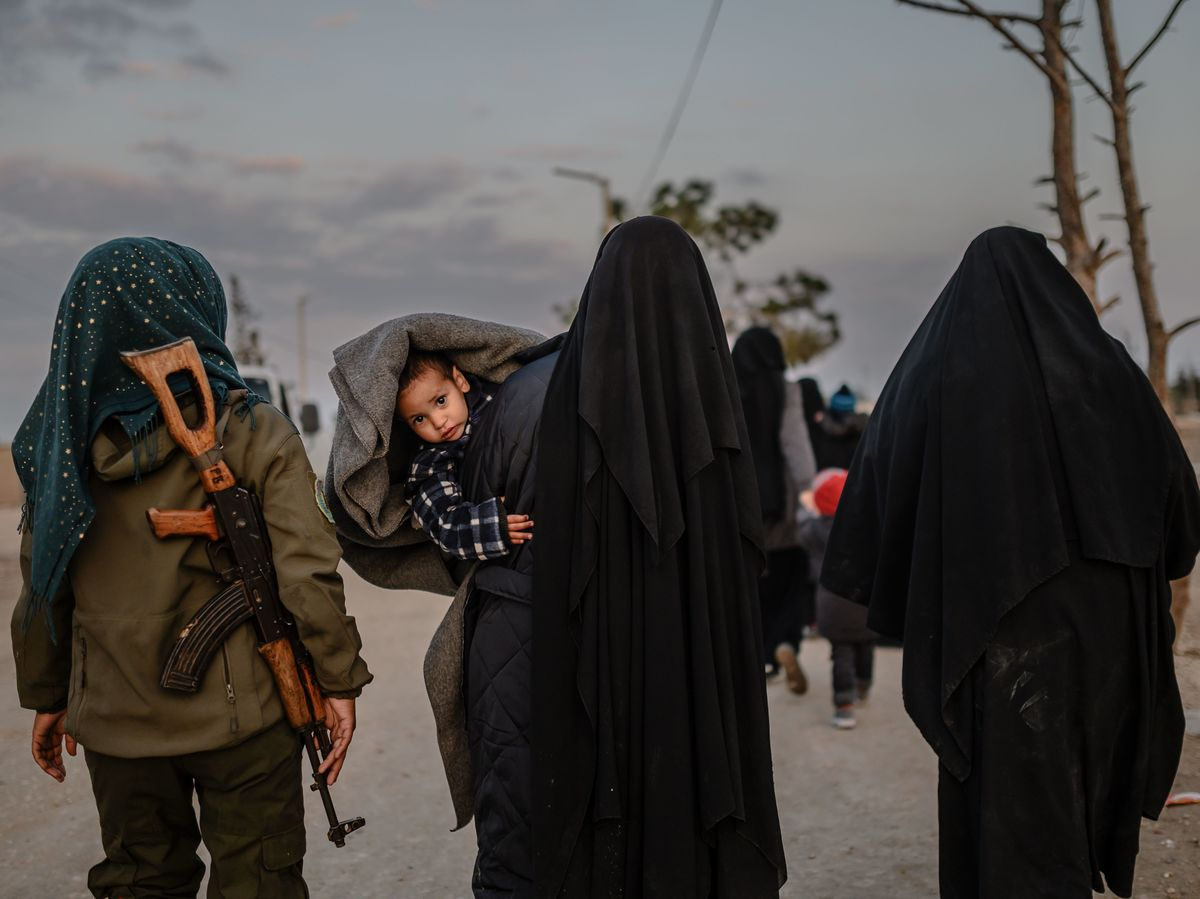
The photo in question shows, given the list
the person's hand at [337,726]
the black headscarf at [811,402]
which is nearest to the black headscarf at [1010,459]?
the person's hand at [337,726]

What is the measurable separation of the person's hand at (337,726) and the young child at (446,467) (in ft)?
1.52

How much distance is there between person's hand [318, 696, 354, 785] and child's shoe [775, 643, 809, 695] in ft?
13.4

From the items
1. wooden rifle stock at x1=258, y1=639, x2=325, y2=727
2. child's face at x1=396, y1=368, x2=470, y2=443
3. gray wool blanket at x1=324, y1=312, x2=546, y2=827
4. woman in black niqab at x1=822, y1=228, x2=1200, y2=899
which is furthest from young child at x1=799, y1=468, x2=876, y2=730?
wooden rifle stock at x1=258, y1=639, x2=325, y2=727

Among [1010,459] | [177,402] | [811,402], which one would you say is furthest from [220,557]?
[811,402]

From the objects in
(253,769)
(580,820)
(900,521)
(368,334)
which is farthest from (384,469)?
(900,521)

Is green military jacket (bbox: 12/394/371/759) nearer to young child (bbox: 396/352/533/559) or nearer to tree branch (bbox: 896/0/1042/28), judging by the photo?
young child (bbox: 396/352/533/559)

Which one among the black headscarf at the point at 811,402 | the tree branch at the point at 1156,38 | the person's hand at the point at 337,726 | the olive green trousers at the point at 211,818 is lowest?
the olive green trousers at the point at 211,818

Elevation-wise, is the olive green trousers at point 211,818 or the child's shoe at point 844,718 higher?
the olive green trousers at point 211,818

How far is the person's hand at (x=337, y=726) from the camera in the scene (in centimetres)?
296

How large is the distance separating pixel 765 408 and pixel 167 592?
446 centimetres

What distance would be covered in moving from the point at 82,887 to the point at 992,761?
3.08 metres

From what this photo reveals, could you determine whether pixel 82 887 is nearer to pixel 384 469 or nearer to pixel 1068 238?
pixel 384 469

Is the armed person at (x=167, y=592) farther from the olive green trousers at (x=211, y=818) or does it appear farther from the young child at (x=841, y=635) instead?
the young child at (x=841, y=635)

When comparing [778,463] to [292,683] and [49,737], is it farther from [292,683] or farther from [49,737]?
[49,737]
